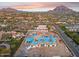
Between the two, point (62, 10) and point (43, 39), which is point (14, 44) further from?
point (62, 10)

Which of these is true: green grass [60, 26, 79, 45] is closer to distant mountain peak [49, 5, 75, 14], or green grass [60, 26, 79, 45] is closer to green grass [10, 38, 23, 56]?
distant mountain peak [49, 5, 75, 14]

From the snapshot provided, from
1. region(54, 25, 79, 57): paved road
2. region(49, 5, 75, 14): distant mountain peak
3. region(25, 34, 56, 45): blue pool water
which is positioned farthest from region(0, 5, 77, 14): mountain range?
region(25, 34, 56, 45): blue pool water

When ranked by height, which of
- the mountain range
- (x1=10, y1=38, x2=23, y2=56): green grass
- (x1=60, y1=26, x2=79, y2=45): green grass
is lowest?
(x1=10, y1=38, x2=23, y2=56): green grass

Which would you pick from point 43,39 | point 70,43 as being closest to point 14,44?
point 43,39

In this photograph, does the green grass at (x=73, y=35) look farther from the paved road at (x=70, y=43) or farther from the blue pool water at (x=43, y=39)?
the blue pool water at (x=43, y=39)

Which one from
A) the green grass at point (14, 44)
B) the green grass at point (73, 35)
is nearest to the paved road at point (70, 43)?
the green grass at point (73, 35)

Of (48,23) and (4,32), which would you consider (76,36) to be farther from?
(4,32)

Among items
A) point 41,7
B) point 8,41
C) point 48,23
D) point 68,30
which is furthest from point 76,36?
point 8,41

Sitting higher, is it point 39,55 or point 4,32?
point 4,32
